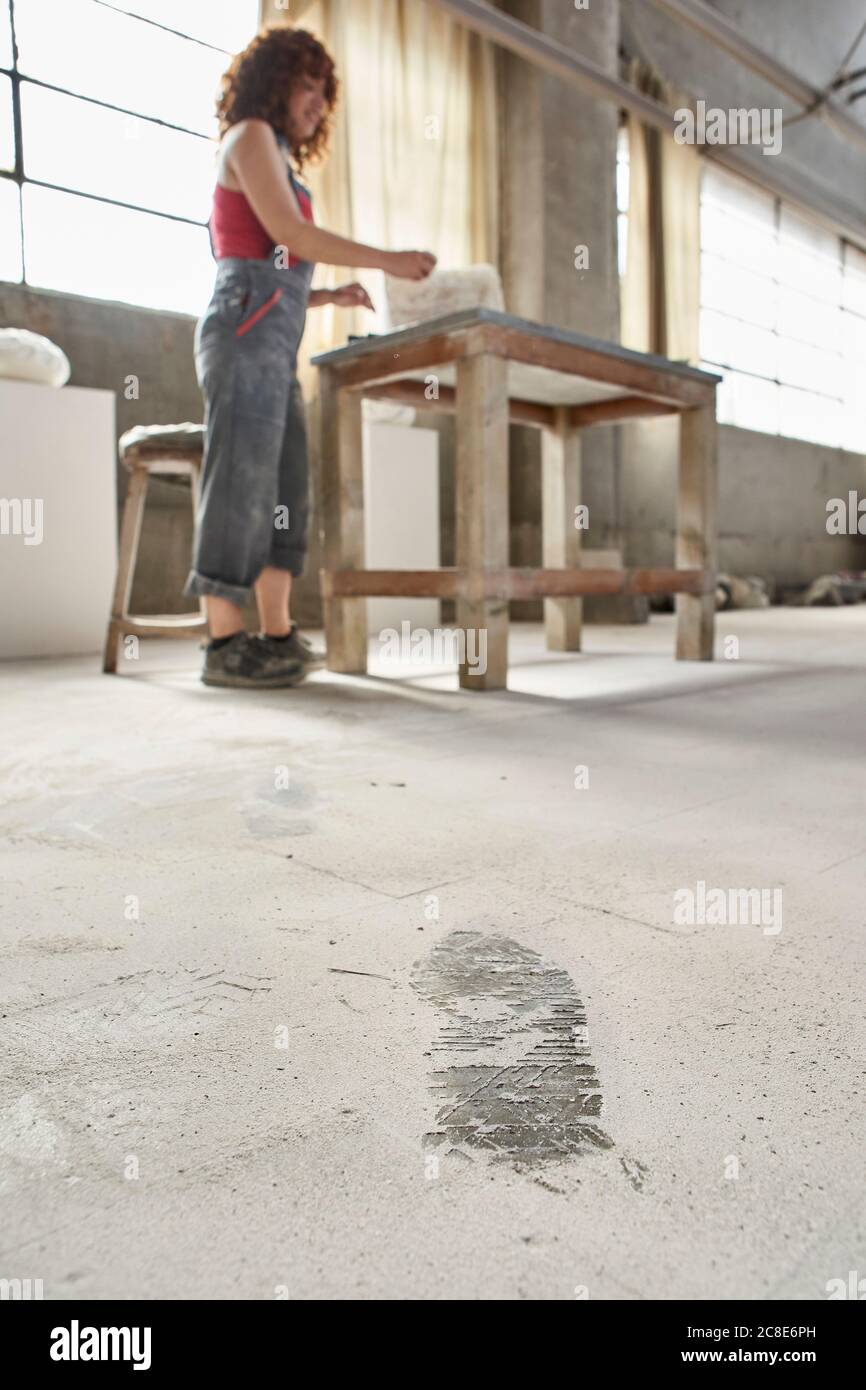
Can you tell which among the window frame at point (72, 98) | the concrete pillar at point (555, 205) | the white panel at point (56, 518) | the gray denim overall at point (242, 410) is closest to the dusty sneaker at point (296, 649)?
the gray denim overall at point (242, 410)

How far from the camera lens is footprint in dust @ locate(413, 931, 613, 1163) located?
0.54 m

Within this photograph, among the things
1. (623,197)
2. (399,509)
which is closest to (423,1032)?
(399,509)

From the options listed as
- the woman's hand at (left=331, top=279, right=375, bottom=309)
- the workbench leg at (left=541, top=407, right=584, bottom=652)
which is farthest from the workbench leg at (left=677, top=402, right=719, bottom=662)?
the woman's hand at (left=331, top=279, right=375, bottom=309)

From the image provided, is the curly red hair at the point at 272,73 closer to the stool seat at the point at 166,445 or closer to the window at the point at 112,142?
the stool seat at the point at 166,445

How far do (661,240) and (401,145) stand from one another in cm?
227

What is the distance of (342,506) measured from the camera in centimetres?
273

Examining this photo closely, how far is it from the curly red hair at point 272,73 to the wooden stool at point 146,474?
0.72 metres

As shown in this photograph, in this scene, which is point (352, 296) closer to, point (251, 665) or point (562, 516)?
point (251, 665)

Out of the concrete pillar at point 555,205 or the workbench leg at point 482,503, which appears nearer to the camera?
the workbench leg at point 482,503

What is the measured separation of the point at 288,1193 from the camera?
486mm

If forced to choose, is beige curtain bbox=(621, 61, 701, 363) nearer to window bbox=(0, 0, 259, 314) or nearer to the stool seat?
window bbox=(0, 0, 259, 314)

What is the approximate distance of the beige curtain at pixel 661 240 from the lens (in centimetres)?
640

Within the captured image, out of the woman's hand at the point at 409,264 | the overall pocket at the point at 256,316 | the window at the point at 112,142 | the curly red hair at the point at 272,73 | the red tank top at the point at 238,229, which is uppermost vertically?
the window at the point at 112,142

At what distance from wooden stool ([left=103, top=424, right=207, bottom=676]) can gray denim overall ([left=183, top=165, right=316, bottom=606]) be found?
264 mm
